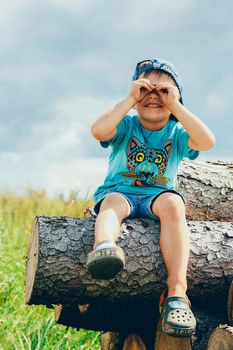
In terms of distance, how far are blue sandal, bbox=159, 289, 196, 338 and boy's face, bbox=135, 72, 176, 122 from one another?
107 centimetres

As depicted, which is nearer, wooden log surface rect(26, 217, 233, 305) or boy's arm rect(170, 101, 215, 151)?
wooden log surface rect(26, 217, 233, 305)

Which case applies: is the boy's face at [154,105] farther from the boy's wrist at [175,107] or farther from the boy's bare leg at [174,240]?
the boy's bare leg at [174,240]

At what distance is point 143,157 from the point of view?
11.8 ft

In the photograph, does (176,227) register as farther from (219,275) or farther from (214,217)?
(214,217)

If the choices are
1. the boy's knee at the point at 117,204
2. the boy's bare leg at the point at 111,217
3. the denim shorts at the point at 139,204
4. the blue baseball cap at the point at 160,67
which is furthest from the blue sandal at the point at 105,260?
the blue baseball cap at the point at 160,67

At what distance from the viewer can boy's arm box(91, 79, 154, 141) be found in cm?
345

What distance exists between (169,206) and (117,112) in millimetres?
587

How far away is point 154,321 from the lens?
3738 mm

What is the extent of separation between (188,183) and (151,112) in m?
0.91

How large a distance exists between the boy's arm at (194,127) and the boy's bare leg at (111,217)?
524mm

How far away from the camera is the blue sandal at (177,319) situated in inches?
119

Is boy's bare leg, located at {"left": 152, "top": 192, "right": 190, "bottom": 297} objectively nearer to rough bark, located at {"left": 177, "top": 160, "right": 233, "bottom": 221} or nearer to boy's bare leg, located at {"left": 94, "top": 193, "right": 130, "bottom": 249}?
boy's bare leg, located at {"left": 94, "top": 193, "right": 130, "bottom": 249}

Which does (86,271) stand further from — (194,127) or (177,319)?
(194,127)

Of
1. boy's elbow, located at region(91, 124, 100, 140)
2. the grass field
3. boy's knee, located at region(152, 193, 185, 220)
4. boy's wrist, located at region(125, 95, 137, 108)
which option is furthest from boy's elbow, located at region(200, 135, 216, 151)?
the grass field
